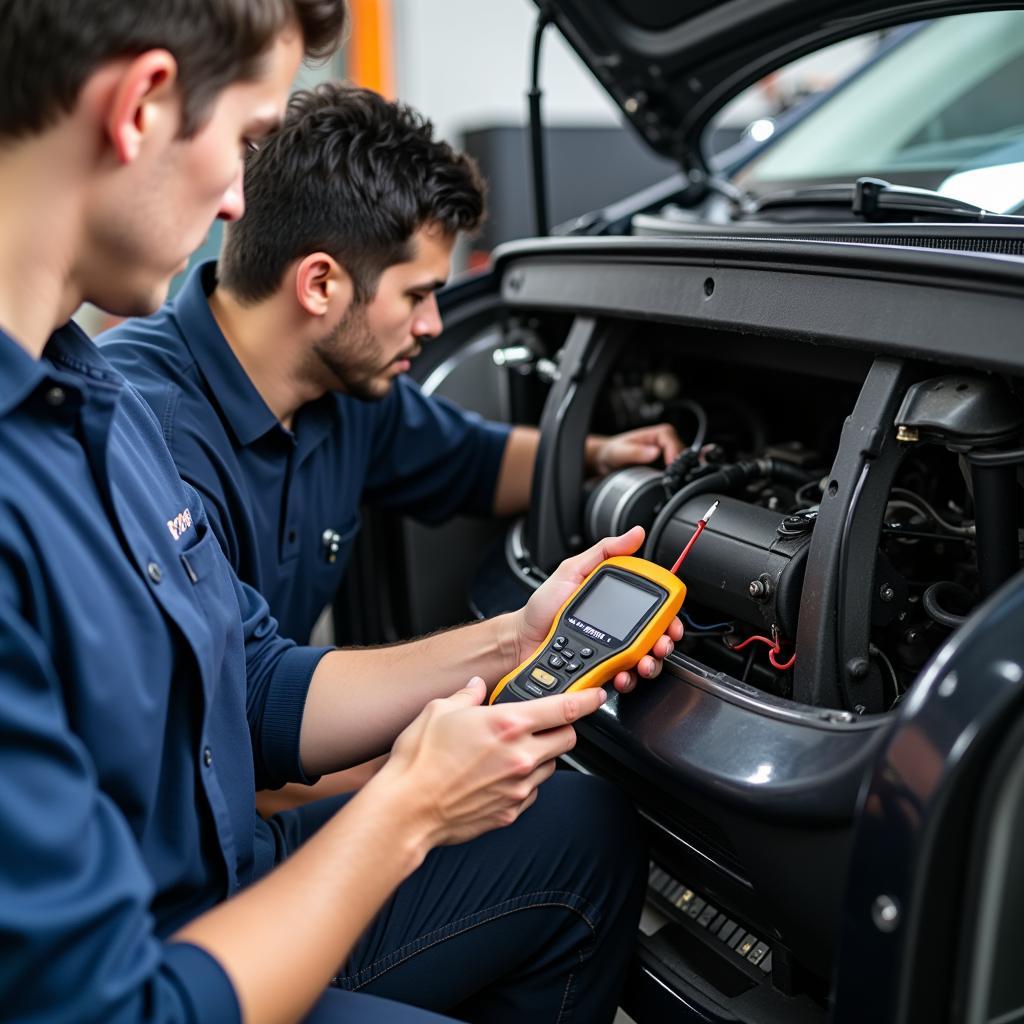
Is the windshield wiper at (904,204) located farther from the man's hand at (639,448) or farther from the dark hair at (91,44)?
the dark hair at (91,44)

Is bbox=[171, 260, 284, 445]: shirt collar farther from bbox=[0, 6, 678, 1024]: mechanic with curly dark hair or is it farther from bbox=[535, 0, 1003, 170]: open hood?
bbox=[535, 0, 1003, 170]: open hood

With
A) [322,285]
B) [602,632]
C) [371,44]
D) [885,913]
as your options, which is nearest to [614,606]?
[602,632]

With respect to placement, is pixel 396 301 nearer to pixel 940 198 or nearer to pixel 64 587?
pixel 940 198

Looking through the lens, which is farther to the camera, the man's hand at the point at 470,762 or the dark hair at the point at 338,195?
the dark hair at the point at 338,195

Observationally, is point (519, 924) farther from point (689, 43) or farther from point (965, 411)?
point (689, 43)

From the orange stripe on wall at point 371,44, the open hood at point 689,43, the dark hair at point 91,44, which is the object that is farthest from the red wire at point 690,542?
the orange stripe on wall at point 371,44

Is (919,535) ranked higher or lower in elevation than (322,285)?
lower

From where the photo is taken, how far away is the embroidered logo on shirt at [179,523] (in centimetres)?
89

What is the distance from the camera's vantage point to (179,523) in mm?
912

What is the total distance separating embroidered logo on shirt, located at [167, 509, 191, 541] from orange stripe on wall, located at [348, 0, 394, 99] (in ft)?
12.4

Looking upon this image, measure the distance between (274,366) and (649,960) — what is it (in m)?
0.80

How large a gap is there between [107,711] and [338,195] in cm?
79

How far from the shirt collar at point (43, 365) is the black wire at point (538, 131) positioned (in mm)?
951

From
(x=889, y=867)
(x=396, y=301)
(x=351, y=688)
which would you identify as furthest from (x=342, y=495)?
(x=889, y=867)
